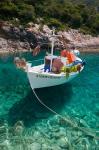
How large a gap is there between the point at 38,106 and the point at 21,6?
158ft

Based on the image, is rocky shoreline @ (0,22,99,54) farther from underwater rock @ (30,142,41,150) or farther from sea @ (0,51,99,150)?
underwater rock @ (30,142,41,150)

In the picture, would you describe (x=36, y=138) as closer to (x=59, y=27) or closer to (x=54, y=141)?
(x=54, y=141)

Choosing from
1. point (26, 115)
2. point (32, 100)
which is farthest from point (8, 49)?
point (26, 115)

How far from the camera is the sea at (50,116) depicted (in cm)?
1841

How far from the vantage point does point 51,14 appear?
2901 inches

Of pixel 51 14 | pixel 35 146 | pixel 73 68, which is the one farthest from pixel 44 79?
pixel 51 14

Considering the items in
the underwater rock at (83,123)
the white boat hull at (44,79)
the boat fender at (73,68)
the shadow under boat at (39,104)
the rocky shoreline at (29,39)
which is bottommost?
the underwater rock at (83,123)

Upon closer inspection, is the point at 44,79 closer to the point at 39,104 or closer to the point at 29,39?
the point at 39,104

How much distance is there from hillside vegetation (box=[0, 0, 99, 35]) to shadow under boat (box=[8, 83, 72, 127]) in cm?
3767

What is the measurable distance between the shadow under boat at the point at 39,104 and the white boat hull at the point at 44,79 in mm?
861

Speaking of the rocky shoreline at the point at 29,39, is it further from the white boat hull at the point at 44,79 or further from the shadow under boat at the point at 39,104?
the white boat hull at the point at 44,79

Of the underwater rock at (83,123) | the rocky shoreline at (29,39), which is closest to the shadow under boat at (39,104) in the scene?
the underwater rock at (83,123)

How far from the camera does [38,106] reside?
24.8 metres

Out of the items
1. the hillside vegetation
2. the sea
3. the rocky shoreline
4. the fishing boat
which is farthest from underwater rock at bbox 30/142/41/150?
the hillside vegetation
